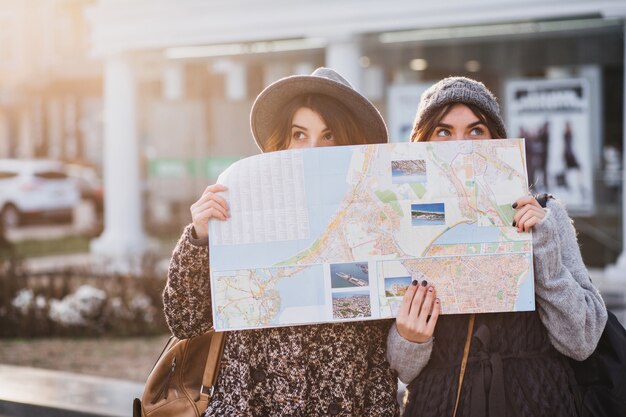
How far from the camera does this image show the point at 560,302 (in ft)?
6.86

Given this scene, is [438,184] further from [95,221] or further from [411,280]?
[95,221]

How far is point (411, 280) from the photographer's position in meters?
2.19

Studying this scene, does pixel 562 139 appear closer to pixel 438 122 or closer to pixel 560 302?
pixel 438 122

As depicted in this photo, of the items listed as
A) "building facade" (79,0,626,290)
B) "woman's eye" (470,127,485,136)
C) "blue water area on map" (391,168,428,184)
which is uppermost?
"building facade" (79,0,626,290)

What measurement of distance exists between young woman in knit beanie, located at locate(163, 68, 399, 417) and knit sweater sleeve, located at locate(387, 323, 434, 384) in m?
0.10

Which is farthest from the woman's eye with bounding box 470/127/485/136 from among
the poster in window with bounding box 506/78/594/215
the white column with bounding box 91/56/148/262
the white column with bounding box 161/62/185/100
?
the white column with bounding box 161/62/185/100

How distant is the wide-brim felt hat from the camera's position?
239 cm

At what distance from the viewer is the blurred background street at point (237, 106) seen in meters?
7.77

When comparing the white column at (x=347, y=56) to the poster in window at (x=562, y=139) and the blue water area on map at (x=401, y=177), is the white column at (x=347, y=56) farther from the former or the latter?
the blue water area on map at (x=401, y=177)

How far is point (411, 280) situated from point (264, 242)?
0.40m

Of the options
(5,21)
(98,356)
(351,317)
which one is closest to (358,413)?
(351,317)

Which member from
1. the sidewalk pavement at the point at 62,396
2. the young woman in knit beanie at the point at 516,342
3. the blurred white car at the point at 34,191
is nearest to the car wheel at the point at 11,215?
the blurred white car at the point at 34,191

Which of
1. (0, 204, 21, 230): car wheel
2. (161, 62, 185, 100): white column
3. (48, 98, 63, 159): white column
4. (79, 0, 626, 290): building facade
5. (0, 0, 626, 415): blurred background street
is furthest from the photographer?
(48, 98, 63, 159): white column

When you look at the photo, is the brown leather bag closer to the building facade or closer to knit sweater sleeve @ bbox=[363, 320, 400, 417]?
knit sweater sleeve @ bbox=[363, 320, 400, 417]
